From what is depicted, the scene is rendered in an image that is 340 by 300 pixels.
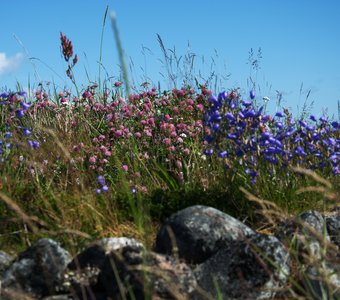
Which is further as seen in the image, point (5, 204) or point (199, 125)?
point (199, 125)

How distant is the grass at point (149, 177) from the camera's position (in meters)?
4.70

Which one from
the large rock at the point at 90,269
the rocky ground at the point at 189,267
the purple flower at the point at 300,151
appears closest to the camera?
the rocky ground at the point at 189,267

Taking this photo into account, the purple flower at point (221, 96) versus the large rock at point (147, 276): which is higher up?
the purple flower at point (221, 96)

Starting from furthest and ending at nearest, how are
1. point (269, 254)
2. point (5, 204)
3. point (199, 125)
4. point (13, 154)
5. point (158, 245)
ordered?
point (199, 125) < point (13, 154) < point (5, 204) < point (158, 245) < point (269, 254)

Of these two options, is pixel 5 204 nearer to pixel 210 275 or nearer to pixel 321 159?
pixel 210 275

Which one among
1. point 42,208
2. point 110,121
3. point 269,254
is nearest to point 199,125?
point 110,121

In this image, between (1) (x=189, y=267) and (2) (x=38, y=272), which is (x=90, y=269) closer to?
(2) (x=38, y=272)

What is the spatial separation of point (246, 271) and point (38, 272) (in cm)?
135

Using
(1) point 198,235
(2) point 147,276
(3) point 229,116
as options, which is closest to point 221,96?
(3) point 229,116

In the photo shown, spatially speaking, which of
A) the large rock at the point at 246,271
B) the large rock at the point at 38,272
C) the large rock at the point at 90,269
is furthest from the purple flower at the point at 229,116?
the large rock at the point at 38,272

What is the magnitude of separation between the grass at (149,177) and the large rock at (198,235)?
0.22m

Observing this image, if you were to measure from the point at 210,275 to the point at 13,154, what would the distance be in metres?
3.28

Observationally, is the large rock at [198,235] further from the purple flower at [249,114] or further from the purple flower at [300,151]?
the purple flower at [300,151]

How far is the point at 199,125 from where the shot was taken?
7.73 metres
